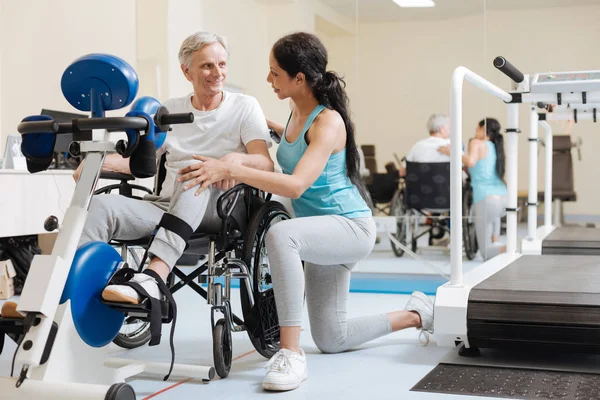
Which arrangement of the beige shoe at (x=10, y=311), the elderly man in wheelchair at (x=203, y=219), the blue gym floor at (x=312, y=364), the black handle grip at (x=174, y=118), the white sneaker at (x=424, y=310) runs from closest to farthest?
the beige shoe at (x=10, y=311) < the black handle grip at (x=174, y=118) < the elderly man in wheelchair at (x=203, y=219) < the blue gym floor at (x=312, y=364) < the white sneaker at (x=424, y=310)

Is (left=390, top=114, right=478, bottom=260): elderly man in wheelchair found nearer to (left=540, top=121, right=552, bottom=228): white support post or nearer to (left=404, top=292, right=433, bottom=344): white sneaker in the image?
(left=540, top=121, right=552, bottom=228): white support post

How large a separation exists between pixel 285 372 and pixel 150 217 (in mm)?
662

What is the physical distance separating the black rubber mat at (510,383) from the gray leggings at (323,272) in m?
0.38

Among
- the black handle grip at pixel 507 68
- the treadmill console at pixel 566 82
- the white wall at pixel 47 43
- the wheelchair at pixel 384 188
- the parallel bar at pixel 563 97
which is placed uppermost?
the white wall at pixel 47 43

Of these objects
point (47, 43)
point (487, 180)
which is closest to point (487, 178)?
point (487, 180)

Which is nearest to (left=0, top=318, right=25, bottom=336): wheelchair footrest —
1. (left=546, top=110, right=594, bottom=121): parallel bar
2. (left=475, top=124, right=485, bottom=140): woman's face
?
(left=546, top=110, right=594, bottom=121): parallel bar

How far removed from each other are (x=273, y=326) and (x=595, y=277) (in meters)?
1.30

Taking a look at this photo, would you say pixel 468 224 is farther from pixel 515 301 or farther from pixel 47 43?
pixel 47 43

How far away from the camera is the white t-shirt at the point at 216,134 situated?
2.68 m

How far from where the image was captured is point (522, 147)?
17.4 feet

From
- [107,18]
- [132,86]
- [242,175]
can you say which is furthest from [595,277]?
[107,18]

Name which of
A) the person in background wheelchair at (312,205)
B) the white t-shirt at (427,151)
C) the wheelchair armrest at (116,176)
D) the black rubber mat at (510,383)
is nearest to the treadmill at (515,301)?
the black rubber mat at (510,383)

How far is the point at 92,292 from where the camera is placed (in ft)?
6.45

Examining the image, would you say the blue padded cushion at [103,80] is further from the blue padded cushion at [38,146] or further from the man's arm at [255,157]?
the man's arm at [255,157]
